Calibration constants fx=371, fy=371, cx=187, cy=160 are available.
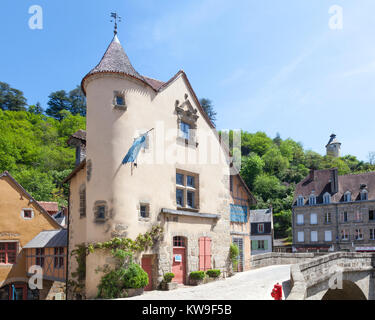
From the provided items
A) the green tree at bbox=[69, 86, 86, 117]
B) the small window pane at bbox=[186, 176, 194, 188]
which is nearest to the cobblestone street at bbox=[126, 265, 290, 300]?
the small window pane at bbox=[186, 176, 194, 188]

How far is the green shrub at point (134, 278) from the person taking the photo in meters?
13.5

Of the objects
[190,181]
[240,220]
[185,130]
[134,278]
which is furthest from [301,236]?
[134,278]

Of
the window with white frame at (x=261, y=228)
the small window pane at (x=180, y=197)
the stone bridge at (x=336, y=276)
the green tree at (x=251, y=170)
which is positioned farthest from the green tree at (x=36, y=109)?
the stone bridge at (x=336, y=276)

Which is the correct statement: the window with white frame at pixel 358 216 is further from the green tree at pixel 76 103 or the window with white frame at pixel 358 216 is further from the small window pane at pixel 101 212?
the green tree at pixel 76 103

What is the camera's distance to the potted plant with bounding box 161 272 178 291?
49.5 feet

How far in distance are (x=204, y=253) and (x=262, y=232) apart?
29.3 meters

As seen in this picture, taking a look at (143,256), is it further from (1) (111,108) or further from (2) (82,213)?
(1) (111,108)

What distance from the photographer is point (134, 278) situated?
44.5 feet

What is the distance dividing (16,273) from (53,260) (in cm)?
368

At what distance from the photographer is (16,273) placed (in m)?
21.8

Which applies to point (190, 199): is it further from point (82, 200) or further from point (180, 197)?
point (82, 200)

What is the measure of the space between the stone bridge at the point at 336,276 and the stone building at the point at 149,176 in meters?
5.00

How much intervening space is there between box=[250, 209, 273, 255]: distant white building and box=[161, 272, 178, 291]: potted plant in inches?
1241

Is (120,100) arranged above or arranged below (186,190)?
above
